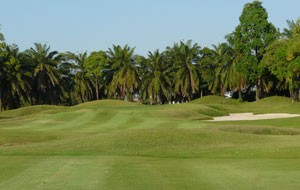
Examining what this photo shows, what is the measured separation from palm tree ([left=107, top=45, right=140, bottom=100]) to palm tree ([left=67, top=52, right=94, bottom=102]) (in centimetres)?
535

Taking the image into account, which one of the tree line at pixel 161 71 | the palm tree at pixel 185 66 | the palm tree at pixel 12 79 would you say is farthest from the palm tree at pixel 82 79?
the palm tree at pixel 185 66

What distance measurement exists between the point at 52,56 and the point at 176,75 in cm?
2593

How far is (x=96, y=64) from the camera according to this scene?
91.9 m

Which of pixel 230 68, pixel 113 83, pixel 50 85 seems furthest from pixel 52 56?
pixel 230 68

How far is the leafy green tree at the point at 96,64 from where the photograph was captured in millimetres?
91356

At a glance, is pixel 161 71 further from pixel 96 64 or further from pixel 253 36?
pixel 253 36

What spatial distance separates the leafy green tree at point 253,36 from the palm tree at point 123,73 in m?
23.5

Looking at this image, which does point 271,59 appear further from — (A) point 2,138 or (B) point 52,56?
(A) point 2,138

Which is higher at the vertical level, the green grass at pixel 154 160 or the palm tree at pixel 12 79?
the palm tree at pixel 12 79

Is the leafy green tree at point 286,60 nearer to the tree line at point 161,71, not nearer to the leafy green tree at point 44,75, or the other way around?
the tree line at point 161,71

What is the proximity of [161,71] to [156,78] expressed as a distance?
402 cm

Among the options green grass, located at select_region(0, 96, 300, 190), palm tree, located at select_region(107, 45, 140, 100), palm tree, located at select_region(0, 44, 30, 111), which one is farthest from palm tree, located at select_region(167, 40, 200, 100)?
green grass, located at select_region(0, 96, 300, 190)

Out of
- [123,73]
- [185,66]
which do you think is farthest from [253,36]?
[123,73]

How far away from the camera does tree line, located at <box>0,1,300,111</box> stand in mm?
75125
